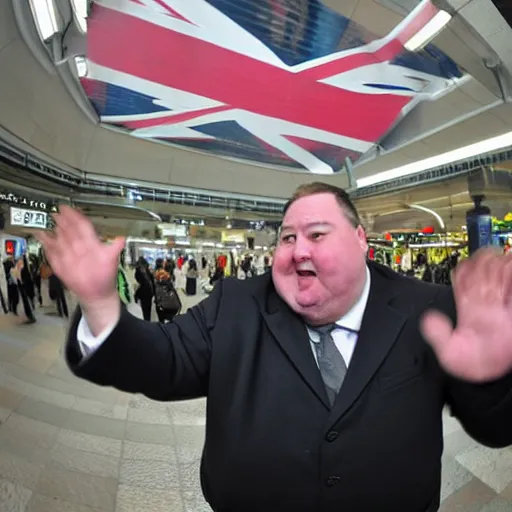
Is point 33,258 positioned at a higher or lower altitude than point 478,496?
higher

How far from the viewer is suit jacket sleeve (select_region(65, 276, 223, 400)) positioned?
0.45 meters

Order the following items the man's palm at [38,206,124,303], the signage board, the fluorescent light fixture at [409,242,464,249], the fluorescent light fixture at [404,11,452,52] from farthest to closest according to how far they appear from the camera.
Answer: the fluorescent light fixture at [409,242,464,249] < the signage board < the fluorescent light fixture at [404,11,452,52] < the man's palm at [38,206,124,303]

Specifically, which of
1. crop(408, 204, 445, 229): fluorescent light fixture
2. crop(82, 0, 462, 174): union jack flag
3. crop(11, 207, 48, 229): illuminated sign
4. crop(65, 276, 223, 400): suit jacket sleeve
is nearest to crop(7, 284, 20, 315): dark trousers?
crop(11, 207, 48, 229): illuminated sign

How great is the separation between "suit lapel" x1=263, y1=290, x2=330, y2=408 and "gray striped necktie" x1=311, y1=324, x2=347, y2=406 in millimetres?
29

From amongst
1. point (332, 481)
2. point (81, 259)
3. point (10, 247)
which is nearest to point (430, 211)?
point (332, 481)

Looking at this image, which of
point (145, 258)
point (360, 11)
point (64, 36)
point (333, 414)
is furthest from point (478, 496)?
point (64, 36)

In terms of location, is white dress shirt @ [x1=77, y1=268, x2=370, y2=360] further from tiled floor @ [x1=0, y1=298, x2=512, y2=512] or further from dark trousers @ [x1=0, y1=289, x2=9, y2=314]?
dark trousers @ [x1=0, y1=289, x2=9, y2=314]

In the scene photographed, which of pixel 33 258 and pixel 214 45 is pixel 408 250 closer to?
pixel 214 45

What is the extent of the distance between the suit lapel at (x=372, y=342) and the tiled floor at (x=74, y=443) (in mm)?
451

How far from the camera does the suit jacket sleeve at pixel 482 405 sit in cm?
46

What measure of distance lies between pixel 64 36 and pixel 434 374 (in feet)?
2.61

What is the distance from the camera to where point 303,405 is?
1.72 feet

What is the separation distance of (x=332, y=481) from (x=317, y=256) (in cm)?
34

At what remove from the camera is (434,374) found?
55cm
